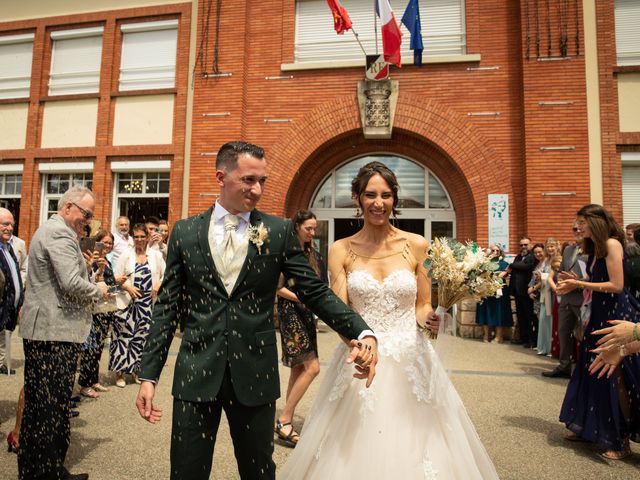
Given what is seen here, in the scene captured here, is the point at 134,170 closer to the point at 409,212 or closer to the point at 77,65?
the point at 77,65

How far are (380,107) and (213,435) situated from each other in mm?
9718

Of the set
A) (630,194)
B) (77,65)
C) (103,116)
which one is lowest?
(630,194)

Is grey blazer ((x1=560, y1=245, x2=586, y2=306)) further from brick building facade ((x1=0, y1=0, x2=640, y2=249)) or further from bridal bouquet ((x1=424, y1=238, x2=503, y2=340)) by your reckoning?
bridal bouquet ((x1=424, y1=238, x2=503, y2=340))

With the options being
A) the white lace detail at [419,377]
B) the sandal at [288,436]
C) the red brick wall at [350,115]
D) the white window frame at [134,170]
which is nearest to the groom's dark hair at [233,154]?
the white lace detail at [419,377]

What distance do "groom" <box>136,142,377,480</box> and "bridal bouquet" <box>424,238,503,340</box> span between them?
0.80 m

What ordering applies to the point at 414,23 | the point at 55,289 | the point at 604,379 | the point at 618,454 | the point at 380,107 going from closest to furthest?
the point at 55,289
the point at 618,454
the point at 604,379
the point at 414,23
the point at 380,107

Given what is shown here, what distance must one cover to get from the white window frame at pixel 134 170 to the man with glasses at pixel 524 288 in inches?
343

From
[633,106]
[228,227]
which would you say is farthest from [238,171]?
[633,106]

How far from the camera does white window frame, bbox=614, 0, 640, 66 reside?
10297 millimetres

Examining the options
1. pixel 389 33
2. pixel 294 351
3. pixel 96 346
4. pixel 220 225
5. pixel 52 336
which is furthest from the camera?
pixel 389 33

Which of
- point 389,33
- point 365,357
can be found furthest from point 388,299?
point 389,33

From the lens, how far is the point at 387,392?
2.71 meters

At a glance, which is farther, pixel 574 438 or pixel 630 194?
pixel 630 194

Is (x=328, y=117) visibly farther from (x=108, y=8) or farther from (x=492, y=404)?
(x=492, y=404)
